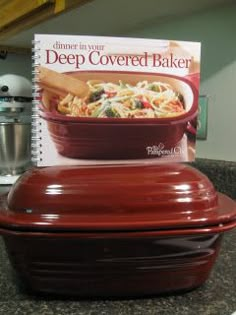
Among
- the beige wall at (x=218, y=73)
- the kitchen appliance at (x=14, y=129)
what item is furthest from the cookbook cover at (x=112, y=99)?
the kitchen appliance at (x=14, y=129)

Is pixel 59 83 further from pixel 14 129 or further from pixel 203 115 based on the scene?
pixel 14 129

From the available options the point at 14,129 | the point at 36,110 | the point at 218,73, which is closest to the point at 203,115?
the point at 218,73

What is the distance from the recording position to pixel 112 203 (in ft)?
1.34

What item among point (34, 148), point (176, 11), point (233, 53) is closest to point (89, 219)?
point (34, 148)

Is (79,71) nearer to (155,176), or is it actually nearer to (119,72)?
(119,72)

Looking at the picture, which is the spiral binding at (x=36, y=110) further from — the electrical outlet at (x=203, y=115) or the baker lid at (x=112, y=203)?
the electrical outlet at (x=203, y=115)

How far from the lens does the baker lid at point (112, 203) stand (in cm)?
39

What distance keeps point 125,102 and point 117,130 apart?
35 millimetres

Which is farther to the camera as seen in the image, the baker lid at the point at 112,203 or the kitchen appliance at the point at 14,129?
the kitchen appliance at the point at 14,129

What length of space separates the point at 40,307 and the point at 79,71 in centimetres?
27

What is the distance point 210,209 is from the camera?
42cm

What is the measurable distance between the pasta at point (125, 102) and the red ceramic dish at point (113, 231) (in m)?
0.08

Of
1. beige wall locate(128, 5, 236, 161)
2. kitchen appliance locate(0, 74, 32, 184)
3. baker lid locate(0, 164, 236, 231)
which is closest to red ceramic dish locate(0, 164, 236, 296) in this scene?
baker lid locate(0, 164, 236, 231)

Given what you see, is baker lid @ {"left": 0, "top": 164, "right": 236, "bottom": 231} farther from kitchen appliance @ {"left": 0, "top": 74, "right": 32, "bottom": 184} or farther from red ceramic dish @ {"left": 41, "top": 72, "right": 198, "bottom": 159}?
kitchen appliance @ {"left": 0, "top": 74, "right": 32, "bottom": 184}
